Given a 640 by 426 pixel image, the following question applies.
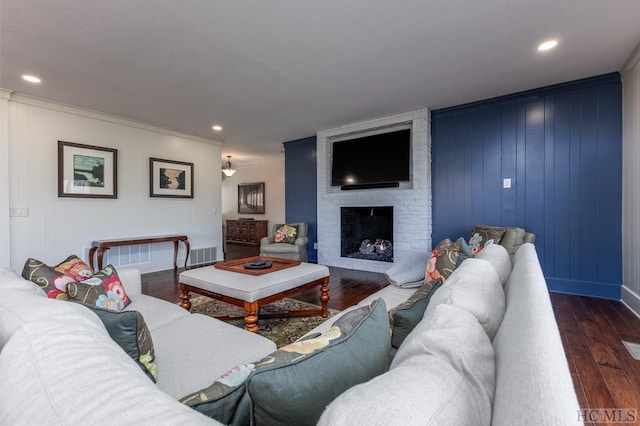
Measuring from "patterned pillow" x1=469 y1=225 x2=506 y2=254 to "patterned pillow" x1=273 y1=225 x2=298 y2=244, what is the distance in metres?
2.87

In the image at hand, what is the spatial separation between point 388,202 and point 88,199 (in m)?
4.41

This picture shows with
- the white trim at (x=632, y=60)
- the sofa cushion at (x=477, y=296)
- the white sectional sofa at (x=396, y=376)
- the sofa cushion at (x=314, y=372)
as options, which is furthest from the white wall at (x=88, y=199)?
the white trim at (x=632, y=60)

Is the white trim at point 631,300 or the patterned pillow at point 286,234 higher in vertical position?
the patterned pillow at point 286,234

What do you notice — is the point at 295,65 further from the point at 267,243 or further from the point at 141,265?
the point at 141,265

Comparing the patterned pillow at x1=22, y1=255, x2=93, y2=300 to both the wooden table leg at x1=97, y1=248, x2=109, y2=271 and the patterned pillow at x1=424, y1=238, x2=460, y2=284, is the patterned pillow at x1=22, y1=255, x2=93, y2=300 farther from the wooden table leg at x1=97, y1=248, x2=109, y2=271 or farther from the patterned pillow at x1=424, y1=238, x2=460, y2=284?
the wooden table leg at x1=97, y1=248, x2=109, y2=271

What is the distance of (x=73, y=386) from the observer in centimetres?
50

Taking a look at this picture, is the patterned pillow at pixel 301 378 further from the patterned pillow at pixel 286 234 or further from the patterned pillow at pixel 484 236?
the patterned pillow at pixel 286 234

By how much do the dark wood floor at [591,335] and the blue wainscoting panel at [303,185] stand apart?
5.62 ft

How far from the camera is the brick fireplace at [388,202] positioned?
13.5 ft

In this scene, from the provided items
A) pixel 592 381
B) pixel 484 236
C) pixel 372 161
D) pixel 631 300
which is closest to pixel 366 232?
pixel 372 161

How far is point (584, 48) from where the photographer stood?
255 centimetres

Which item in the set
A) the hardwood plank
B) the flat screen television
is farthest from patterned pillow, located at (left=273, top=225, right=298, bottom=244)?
the hardwood plank

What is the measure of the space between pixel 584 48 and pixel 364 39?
2029 mm

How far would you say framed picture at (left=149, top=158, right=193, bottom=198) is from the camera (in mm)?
4719
